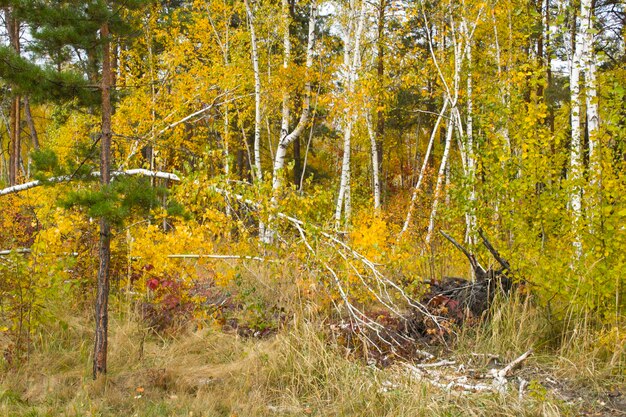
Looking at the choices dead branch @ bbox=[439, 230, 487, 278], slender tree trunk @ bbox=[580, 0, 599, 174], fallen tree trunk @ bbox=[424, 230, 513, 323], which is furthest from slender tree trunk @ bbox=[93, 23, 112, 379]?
slender tree trunk @ bbox=[580, 0, 599, 174]

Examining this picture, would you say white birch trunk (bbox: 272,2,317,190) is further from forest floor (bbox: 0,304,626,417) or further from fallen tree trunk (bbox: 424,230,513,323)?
forest floor (bbox: 0,304,626,417)

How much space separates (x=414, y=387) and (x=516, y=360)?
42.0 inches

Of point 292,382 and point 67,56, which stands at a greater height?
point 67,56

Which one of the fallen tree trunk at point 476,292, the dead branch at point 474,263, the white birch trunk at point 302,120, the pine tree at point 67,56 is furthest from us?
the white birch trunk at point 302,120

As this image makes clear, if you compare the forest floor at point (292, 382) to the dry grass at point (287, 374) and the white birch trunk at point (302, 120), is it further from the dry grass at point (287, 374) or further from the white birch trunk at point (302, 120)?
the white birch trunk at point (302, 120)

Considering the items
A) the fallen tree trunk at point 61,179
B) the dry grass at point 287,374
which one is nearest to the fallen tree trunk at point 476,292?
the dry grass at point 287,374

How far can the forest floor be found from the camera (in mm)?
3775

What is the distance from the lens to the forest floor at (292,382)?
12.4ft

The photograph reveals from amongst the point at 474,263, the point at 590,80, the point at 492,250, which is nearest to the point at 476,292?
the point at 474,263

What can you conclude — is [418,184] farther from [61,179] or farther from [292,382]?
[61,179]

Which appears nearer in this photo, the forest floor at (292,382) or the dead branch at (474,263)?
the forest floor at (292,382)

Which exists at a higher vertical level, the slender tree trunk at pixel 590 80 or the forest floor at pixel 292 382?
the slender tree trunk at pixel 590 80

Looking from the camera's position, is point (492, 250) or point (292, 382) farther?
point (492, 250)

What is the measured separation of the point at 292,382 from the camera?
170 inches
